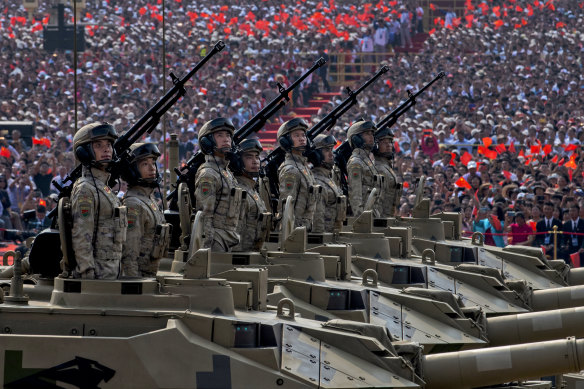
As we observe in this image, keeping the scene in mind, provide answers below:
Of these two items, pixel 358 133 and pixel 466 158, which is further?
pixel 466 158

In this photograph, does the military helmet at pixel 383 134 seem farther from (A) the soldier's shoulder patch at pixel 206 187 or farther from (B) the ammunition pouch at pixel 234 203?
(A) the soldier's shoulder patch at pixel 206 187

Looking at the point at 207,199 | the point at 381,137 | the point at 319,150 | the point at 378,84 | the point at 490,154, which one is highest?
the point at 378,84

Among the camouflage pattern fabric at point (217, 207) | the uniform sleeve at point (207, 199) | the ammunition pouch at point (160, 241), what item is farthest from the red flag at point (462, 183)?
the ammunition pouch at point (160, 241)

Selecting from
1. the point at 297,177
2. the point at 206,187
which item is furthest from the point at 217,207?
the point at 297,177

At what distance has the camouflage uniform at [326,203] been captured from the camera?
2725cm

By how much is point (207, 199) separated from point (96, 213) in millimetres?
4399

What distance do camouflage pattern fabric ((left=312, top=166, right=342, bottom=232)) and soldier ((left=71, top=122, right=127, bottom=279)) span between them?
867cm

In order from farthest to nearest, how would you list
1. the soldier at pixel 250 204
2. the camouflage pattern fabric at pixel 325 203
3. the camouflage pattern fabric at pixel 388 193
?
the camouflage pattern fabric at pixel 388 193 < the camouflage pattern fabric at pixel 325 203 < the soldier at pixel 250 204

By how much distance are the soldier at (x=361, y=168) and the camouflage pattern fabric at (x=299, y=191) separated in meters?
3.65

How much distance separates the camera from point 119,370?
17.0m

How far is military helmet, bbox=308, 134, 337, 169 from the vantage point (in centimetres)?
2836

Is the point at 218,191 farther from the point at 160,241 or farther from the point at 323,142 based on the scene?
the point at 323,142

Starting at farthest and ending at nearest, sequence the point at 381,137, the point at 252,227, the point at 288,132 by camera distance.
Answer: the point at 381,137
the point at 288,132
the point at 252,227

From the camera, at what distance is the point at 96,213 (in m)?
18.5
